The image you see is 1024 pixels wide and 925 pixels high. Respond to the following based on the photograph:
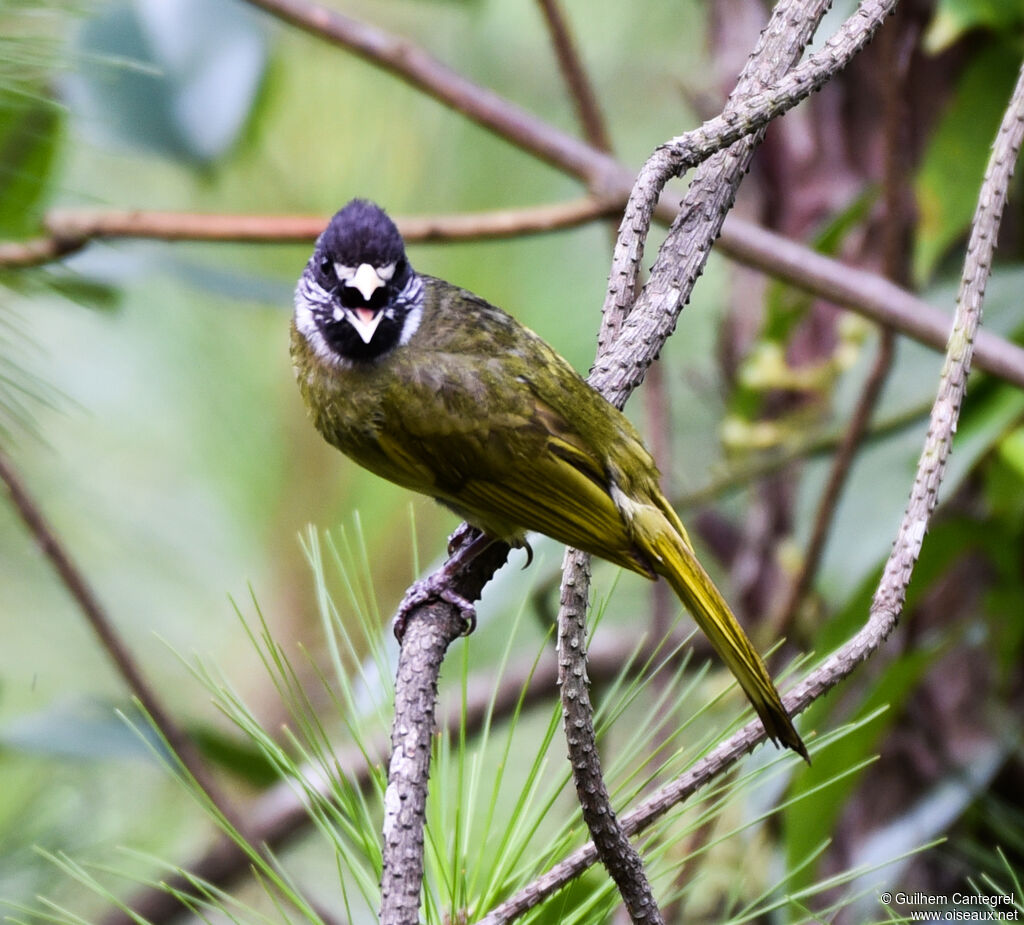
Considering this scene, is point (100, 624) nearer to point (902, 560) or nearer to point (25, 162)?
point (25, 162)

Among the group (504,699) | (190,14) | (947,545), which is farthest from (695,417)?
(190,14)

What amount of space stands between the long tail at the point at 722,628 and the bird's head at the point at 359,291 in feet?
2.14

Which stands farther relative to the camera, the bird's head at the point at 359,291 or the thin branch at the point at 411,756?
the bird's head at the point at 359,291

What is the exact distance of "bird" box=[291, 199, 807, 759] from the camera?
2.04 meters

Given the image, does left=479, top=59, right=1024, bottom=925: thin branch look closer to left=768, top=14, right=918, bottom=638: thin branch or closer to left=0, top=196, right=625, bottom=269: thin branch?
left=768, top=14, right=918, bottom=638: thin branch

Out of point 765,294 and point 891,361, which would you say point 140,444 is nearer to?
point 765,294

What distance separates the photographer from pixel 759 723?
4.40 ft

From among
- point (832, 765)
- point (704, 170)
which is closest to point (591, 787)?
point (704, 170)

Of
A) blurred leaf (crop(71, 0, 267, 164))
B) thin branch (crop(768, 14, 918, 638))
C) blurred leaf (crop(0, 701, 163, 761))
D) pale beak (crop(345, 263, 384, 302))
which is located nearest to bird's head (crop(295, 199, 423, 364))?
pale beak (crop(345, 263, 384, 302))

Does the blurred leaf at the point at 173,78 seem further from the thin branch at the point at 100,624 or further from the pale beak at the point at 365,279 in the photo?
the pale beak at the point at 365,279

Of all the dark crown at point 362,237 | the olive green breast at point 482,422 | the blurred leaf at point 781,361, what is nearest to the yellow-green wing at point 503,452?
the olive green breast at point 482,422

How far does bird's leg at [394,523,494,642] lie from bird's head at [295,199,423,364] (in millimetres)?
418

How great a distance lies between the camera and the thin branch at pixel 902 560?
1.24 m

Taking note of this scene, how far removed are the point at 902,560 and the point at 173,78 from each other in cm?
278
